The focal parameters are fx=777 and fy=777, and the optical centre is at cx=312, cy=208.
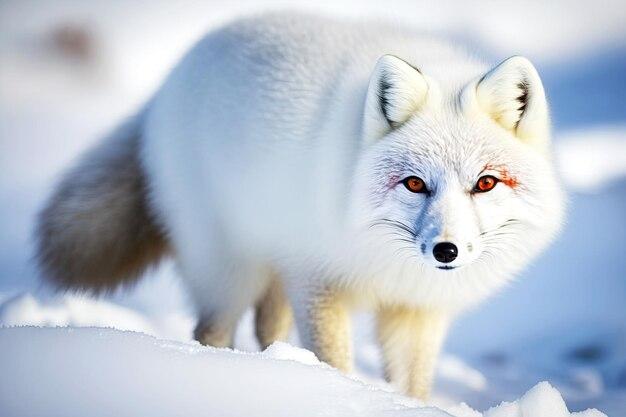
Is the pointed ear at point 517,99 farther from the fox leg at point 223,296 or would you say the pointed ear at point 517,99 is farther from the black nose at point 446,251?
the fox leg at point 223,296

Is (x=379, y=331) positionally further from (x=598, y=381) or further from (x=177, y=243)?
(x=598, y=381)

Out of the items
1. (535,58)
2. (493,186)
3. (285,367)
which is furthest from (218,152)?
(535,58)

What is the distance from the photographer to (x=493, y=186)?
198cm

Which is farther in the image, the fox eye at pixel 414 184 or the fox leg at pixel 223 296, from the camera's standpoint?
the fox leg at pixel 223 296

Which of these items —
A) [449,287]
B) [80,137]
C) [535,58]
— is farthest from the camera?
[80,137]

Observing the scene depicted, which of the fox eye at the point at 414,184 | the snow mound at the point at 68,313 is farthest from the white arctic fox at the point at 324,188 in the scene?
the snow mound at the point at 68,313

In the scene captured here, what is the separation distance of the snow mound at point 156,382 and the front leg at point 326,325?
0.96m

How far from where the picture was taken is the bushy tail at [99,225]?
114 inches

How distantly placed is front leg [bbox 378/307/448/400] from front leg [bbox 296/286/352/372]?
0.69 feet

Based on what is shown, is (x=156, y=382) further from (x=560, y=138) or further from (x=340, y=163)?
(x=560, y=138)

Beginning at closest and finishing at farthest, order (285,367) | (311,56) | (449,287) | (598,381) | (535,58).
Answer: (285,367), (449,287), (311,56), (598,381), (535,58)

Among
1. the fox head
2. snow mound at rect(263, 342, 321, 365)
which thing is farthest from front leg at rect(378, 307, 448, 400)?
snow mound at rect(263, 342, 321, 365)

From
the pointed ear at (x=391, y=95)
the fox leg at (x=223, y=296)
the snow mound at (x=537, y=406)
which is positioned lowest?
the fox leg at (x=223, y=296)

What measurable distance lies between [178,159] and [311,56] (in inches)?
24.7
